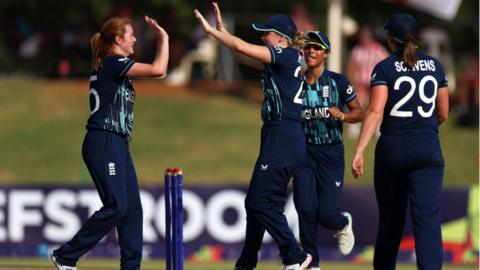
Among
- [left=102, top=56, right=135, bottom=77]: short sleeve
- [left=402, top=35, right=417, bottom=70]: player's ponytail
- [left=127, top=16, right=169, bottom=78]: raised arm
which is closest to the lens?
[left=127, top=16, right=169, bottom=78]: raised arm

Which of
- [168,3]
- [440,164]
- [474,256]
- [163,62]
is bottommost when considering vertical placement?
[474,256]

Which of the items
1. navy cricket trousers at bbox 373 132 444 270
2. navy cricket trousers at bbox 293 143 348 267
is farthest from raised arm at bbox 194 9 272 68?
navy cricket trousers at bbox 293 143 348 267

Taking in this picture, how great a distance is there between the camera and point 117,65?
9.33 m

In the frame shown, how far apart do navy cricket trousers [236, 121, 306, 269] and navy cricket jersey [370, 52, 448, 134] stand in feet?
2.52

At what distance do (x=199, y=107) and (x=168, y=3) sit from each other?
2.70m

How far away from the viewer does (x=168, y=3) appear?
25.2 meters

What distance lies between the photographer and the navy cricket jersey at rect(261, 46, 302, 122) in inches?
384

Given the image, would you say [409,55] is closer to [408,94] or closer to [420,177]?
[408,94]

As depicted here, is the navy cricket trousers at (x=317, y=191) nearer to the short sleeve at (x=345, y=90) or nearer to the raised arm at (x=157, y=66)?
the short sleeve at (x=345, y=90)

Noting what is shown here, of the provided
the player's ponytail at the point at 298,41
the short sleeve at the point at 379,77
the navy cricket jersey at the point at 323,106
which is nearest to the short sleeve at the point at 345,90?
the navy cricket jersey at the point at 323,106

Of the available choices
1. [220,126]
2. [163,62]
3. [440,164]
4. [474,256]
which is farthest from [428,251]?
[220,126]

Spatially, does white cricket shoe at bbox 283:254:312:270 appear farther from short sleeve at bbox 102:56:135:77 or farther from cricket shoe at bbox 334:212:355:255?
short sleeve at bbox 102:56:135:77

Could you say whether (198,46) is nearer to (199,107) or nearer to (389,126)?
(199,107)

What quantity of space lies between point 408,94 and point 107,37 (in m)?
2.39
